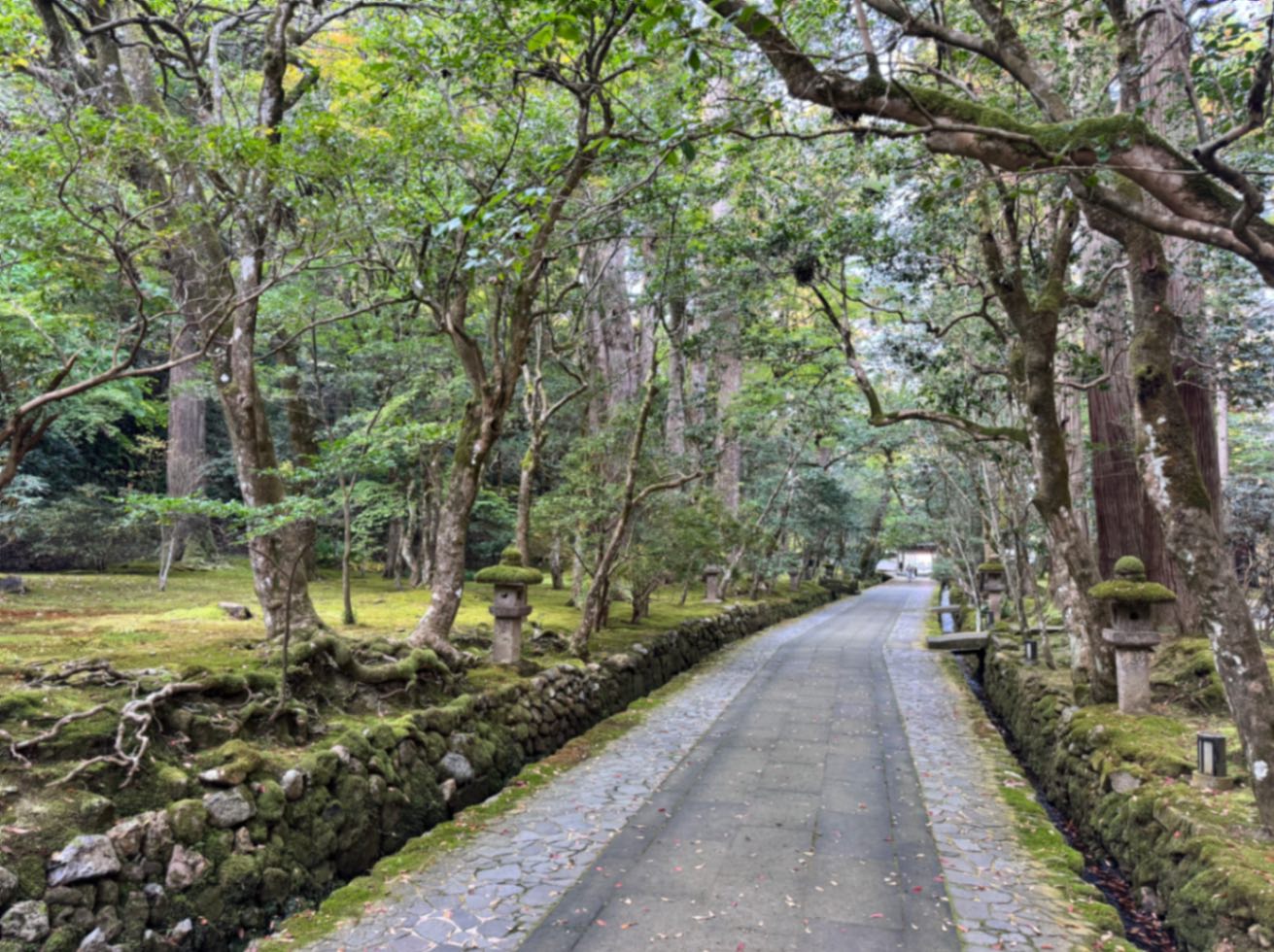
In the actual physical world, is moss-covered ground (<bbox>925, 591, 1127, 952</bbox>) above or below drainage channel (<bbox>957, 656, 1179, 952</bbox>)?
above

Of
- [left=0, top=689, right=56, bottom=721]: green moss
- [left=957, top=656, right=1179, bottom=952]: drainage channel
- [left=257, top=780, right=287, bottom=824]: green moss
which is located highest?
[left=0, top=689, right=56, bottom=721]: green moss

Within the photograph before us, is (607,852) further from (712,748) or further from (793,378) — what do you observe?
(793,378)

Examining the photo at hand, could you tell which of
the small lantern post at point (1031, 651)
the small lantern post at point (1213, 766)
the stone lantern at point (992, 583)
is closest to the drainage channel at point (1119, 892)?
the small lantern post at point (1213, 766)

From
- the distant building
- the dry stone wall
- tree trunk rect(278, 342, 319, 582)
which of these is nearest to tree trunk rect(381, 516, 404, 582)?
tree trunk rect(278, 342, 319, 582)

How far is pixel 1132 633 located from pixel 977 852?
269 cm

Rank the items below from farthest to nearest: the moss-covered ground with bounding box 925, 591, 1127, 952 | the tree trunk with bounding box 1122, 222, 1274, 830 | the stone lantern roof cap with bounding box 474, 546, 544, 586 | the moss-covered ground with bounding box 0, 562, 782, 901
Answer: the stone lantern roof cap with bounding box 474, 546, 544, 586
the tree trunk with bounding box 1122, 222, 1274, 830
the moss-covered ground with bounding box 925, 591, 1127, 952
the moss-covered ground with bounding box 0, 562, 782, 901

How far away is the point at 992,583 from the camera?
14.8 m

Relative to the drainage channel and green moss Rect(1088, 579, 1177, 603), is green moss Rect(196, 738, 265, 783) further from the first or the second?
green moss Rect(1088, 579, 1177, 603)

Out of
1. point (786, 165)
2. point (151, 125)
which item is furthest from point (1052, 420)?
point (151, 125)

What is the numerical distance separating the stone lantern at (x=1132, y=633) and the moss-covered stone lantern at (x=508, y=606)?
523 centimetres

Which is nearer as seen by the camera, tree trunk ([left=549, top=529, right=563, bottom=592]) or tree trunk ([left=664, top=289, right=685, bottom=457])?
tree trunk ([left=664, top=289, right=685, bottom=457])

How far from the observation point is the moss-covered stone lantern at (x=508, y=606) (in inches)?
293

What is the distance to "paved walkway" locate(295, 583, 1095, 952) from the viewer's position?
3746 mm

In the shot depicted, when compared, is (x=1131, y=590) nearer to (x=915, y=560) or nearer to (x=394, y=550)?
(x=394, y=550)
